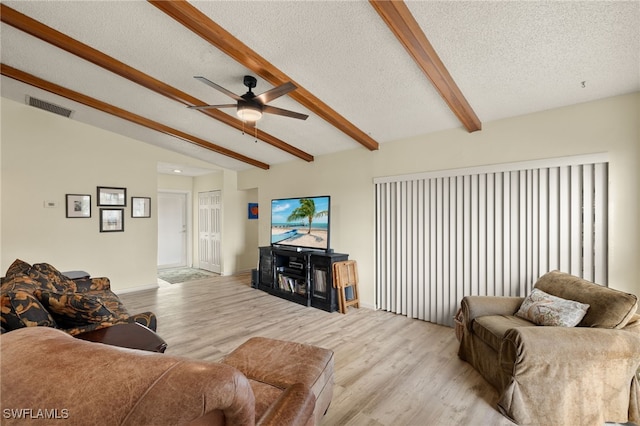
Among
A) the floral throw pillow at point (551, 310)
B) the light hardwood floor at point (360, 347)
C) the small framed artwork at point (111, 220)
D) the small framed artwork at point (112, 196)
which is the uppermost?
the small framed artwork at point (112, 196)

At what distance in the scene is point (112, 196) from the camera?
5.16 m

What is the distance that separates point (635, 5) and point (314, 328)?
12.3 feet

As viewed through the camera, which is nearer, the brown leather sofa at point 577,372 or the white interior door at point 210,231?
the brown leather sofa at point 577,372

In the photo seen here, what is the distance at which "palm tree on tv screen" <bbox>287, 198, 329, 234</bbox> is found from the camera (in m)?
4.52

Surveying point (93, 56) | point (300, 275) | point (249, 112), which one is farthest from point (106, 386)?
point (300, 275)

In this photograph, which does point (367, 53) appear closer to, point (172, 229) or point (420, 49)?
point (420, 49)

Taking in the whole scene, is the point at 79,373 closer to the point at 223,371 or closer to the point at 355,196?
the point at 223,371

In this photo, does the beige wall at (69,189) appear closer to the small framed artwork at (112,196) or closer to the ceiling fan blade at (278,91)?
the small framed artwork at (112,196)

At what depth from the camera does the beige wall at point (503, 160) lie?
2508mm

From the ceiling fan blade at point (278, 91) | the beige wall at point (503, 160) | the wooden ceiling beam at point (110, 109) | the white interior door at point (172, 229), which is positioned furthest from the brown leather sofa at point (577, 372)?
the white interior door at point (172, 229)

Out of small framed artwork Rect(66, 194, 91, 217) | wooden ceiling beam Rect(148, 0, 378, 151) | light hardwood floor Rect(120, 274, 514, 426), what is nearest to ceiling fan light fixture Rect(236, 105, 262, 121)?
wooden ceiling beam Rect(148, 0, 378, 151)

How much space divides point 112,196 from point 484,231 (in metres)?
6.03

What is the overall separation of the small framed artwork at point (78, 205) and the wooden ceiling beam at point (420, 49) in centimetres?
546

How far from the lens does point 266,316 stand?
152 inches
